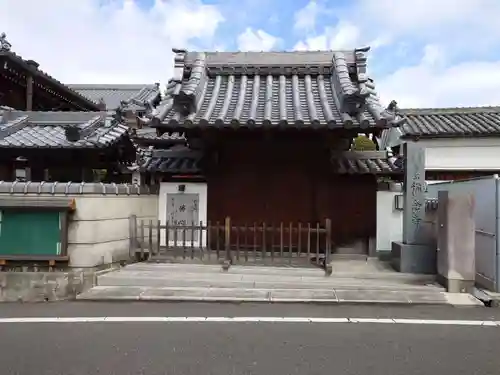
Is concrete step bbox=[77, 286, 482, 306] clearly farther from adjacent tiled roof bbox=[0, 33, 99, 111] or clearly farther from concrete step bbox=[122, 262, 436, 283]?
adjacent tiled roof bbox=[0, 33, 99, 111]

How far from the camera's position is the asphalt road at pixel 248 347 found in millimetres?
4766

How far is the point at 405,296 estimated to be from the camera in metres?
8.00

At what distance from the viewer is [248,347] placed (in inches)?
213

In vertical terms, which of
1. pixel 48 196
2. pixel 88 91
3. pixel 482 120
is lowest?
pixel 48 196

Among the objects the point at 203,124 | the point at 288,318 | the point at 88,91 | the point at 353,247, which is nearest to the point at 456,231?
the point at 353,247

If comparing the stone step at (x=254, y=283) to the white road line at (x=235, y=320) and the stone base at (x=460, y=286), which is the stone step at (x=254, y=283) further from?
the white road line at (x=235, y=320)

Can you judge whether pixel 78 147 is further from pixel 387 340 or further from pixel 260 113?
pixel 387 340

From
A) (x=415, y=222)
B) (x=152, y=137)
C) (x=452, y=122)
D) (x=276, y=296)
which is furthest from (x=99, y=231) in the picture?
(x=452, y=122)

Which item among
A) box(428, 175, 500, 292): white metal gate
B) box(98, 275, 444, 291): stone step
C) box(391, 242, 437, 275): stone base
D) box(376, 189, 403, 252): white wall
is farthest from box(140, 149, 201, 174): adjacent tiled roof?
box(428, 175, 500, 292): white metal gate

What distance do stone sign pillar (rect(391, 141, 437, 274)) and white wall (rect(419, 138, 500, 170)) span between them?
8737 mm

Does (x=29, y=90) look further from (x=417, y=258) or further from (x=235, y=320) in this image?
(x=417, y=258)

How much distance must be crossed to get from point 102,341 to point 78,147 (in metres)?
7.09

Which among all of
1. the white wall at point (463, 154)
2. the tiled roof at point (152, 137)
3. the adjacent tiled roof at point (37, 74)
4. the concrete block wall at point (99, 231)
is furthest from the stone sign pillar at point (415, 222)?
the adjacent tiled roof at point (37, 74)

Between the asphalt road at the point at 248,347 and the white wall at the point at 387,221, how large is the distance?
14.4 ft
